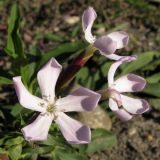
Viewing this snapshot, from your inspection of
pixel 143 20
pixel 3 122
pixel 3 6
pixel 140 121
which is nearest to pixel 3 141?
pixel 3 122

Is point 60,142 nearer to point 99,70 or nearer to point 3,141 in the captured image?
point 3,141

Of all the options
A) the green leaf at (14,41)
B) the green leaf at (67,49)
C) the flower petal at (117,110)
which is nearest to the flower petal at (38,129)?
the flower petal at (117,110)

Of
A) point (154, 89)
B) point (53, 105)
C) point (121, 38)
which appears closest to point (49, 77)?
point (53, 105)

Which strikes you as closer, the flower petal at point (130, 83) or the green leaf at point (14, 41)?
the flower petal at point (130, 83)

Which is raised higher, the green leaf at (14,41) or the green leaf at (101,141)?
the green leaf at (14,41)

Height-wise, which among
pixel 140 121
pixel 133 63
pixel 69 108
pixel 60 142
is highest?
pixel 69 108

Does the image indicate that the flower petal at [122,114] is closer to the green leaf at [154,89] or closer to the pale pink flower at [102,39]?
the pale pink flower at [102,39]

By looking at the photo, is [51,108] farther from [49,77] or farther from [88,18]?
[88,18]
